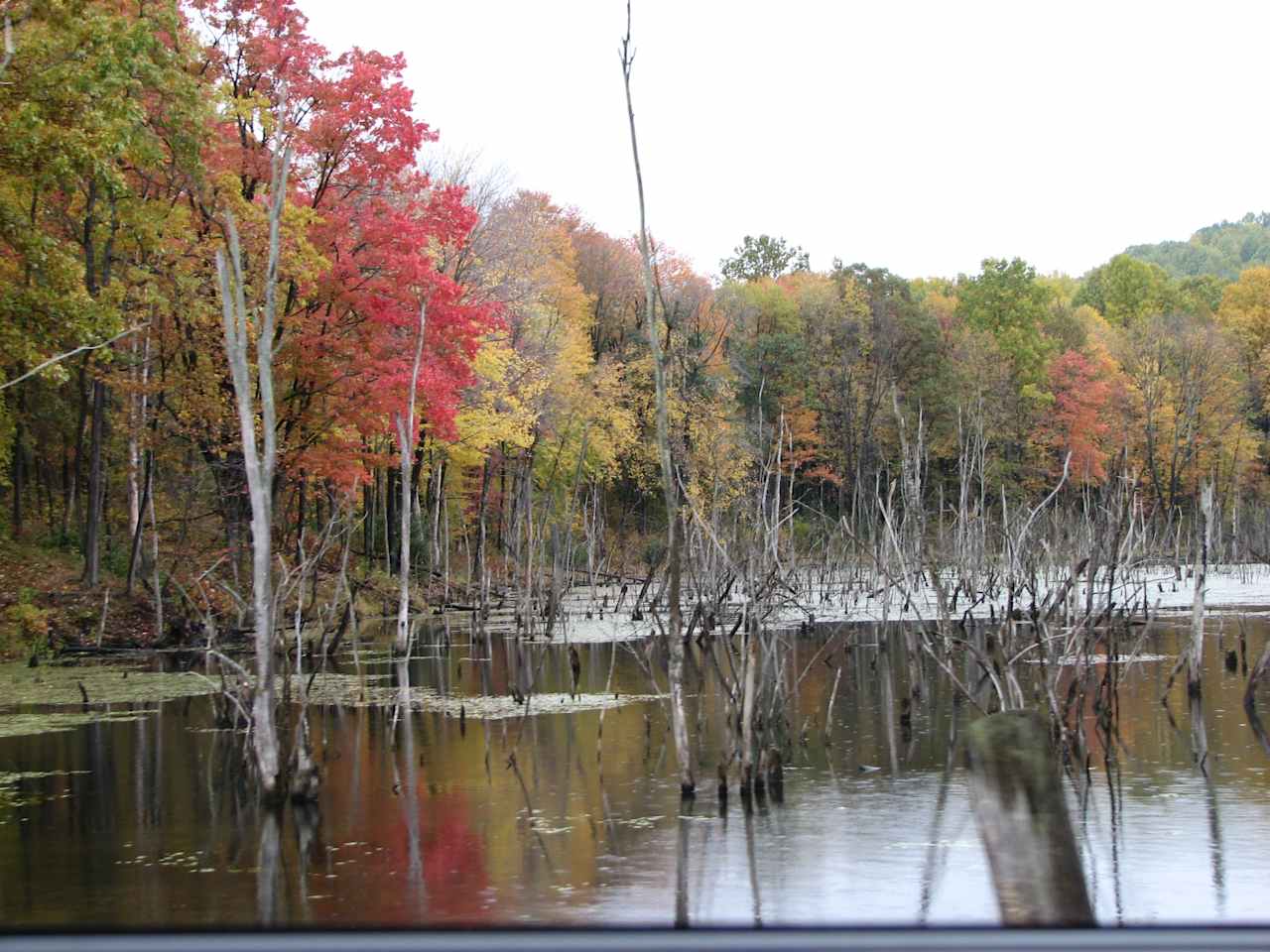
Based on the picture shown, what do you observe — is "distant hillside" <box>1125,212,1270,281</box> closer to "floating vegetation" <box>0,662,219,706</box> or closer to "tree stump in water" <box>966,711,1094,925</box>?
"floating vegetation" <box>0,662,219,706</box>

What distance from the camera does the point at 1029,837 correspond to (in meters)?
3.73

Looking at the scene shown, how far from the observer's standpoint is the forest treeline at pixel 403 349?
14672 mm

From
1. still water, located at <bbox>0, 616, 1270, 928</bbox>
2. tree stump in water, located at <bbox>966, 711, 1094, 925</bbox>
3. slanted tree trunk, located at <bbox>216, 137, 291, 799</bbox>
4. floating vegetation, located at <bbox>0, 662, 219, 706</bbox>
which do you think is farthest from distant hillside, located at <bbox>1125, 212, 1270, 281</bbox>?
tree stump in water, located at <bbox>966, 711, 1094, 925</bbox>

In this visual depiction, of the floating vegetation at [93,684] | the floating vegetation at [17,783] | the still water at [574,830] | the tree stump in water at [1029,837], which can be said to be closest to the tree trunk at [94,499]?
the floating vegetation at [93,684]

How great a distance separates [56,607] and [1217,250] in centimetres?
4830

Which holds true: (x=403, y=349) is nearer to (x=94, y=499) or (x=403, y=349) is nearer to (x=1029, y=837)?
(x=94, y=499)

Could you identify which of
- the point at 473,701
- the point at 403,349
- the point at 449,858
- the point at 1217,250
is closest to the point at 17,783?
the point at 449,858

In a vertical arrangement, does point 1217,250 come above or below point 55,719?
above

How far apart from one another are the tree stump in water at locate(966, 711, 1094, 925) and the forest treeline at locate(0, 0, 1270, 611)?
791 centimetres

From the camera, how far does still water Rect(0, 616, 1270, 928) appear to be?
684cm

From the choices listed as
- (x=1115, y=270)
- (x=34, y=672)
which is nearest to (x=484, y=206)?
(x=34, y=672)

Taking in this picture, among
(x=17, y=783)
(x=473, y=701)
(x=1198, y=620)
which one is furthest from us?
(x=473, y=701)

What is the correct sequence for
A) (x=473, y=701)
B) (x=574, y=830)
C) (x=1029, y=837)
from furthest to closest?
1. (x=473, y=701)
2. (x=574, y=830)
3. (x=1029, y=837)

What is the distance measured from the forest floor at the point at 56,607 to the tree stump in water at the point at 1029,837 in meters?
15.1
